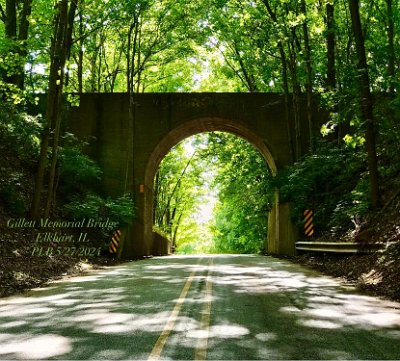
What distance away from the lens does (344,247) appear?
482 inches

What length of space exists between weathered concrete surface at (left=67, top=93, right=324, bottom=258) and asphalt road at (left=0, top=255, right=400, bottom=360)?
1414 centimetres

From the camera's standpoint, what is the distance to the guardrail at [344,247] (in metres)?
10.6

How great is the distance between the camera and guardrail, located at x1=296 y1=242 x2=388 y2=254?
1056cm

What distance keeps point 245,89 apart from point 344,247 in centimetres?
2509

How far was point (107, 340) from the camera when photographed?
16.0ft

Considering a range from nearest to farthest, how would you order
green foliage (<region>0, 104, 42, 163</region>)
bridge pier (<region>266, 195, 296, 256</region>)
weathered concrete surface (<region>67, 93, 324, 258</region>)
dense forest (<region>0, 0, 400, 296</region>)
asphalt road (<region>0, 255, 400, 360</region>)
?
asphalt road (<region>0, 255, 400, 360</region>) < dense forest (<region>0, 0, 400, 296</region>) < green foliage (<region>0, 104, 42, 163</region>) < bridge pier (<region>266, 195, 296, 256</region>) < weathered concrete surface (<region>67, 93, 324, 258</region>)

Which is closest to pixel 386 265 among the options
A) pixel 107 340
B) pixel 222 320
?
pixel 222 320

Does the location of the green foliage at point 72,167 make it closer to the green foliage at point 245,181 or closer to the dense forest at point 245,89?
the dense forest at point 245,89

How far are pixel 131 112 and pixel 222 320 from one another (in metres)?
18.0

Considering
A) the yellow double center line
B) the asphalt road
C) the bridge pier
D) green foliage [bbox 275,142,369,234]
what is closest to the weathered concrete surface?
the bridge pier

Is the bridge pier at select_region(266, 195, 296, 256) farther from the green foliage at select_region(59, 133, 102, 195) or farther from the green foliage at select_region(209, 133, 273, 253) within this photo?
the green foliage at select_region(59, 133, 102, 195)

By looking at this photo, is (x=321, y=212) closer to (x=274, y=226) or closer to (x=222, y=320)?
(x=274, y=226)

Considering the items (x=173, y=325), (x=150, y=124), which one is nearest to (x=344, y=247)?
(x=173, y=325)

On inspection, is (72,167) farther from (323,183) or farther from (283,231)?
(283,231)
